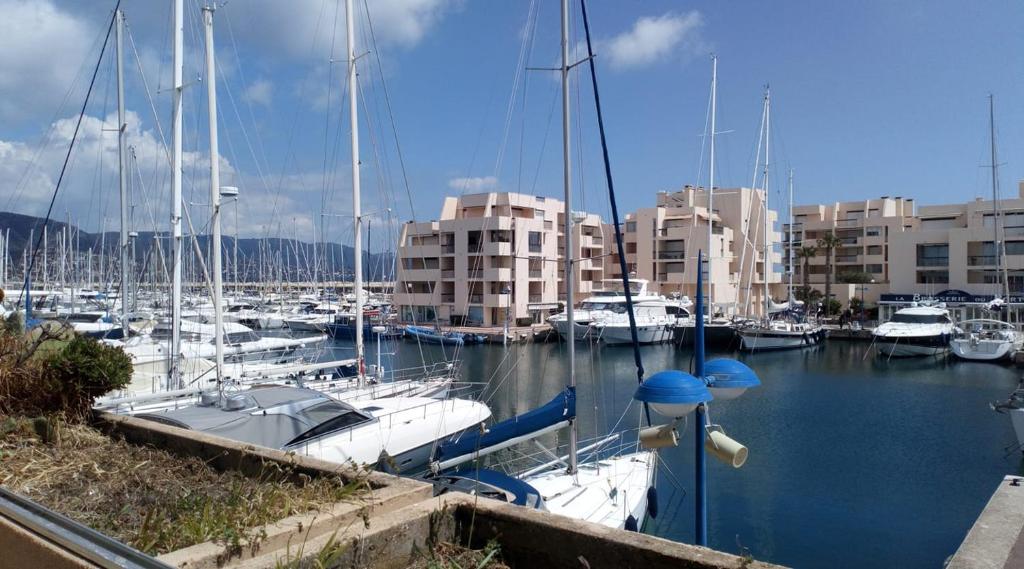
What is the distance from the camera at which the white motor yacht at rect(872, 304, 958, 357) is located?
5119cm

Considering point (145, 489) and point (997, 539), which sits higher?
point (145, 489)

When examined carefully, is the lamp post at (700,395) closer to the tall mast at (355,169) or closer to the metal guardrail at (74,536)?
the metal guardrail at (74,536)

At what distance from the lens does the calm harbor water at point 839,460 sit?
15.7 meters

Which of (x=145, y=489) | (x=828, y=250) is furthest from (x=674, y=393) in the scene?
(x=828, y=250)

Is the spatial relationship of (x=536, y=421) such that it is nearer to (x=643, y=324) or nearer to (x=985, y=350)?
(x=985, y=350)

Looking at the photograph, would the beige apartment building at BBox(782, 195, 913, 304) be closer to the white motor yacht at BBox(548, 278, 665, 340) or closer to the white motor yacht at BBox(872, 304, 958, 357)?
the white motor yacht at BBox(872, 304, 958, 357)

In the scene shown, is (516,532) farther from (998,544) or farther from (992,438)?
(992,438)

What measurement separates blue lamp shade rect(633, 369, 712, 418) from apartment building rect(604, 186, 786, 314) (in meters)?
63.5

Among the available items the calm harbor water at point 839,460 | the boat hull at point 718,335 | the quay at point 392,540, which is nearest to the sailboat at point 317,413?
the calm harbor water at point 839,460

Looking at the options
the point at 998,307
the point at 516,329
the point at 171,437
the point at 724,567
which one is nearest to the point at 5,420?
the point at 171,437

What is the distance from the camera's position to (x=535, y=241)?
6588cm

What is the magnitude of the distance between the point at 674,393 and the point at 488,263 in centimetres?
5573

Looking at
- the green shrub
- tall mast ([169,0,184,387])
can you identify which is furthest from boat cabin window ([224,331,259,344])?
the green shrub

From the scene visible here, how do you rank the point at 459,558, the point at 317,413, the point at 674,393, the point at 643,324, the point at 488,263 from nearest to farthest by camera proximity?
the point at 459,558 → the point at 674,393 → the point at 317,413 → the point at 643,324 → the point at 488,263
